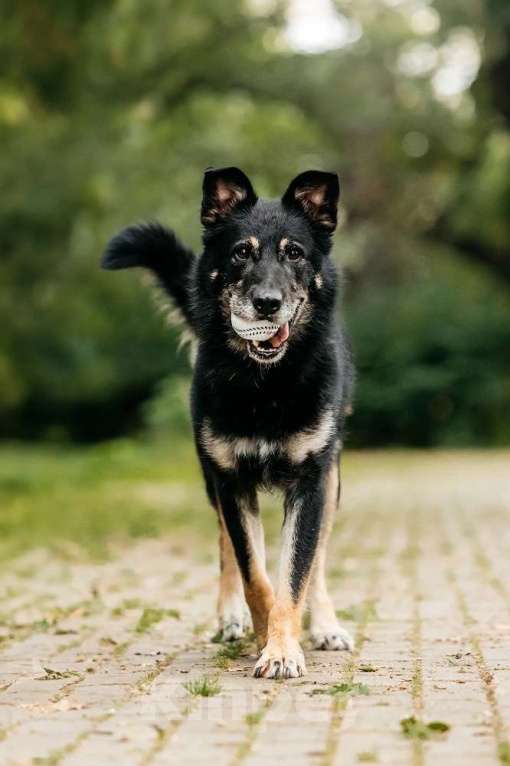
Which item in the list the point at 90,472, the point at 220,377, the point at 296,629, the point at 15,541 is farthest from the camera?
the point at 90,472

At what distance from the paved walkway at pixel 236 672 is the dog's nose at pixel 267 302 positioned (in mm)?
1554

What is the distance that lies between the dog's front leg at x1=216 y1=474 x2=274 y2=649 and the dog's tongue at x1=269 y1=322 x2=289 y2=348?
2.15 feet

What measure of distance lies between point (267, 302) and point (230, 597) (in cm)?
184

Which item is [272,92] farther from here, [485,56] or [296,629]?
[296,629]

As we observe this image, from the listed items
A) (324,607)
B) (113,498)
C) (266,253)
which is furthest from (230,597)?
(113,498)

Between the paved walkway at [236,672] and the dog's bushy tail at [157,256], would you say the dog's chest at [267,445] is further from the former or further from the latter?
the dog's bushy tail at [157,256]

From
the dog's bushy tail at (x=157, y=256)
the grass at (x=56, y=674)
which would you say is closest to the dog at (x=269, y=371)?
the grass at (x=56, y=674)

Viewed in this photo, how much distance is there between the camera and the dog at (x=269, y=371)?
5.48m

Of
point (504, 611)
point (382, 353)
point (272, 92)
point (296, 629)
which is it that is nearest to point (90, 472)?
point (272, 92)

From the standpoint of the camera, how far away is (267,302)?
5316 mm

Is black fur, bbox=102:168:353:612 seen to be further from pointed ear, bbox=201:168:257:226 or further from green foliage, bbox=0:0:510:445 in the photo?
green foliage, bbox=0:0:510:445

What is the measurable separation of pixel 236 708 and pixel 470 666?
1254 millimetres

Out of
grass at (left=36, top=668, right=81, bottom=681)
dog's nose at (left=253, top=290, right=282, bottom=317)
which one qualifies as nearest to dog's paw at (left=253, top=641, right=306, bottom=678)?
grass at (left=36, top=668, right=81, bottom=681)

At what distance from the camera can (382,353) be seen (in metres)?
32.5
